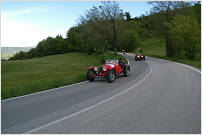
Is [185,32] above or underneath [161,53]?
above

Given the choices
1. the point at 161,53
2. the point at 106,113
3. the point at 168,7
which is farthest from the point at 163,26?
the point at 106,113

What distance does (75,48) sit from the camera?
282 ft

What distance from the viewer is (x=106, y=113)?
6.78 metres

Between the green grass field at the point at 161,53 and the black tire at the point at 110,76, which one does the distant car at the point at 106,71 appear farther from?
the green grass field at the point at 161,53

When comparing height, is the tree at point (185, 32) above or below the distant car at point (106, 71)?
above

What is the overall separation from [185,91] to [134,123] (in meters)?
5.12

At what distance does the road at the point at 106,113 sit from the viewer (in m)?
5.55

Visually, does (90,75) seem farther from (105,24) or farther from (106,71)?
(105,24)

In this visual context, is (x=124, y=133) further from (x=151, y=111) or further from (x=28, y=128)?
(x=28, y=128)

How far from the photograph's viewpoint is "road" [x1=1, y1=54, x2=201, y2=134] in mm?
5555

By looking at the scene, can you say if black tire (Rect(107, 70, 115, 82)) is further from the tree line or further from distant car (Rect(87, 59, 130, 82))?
the tree line

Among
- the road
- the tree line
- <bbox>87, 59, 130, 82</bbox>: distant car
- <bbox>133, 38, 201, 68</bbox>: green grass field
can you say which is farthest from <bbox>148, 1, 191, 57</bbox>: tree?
the road

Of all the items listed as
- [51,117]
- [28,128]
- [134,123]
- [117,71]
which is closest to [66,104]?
[51,117]

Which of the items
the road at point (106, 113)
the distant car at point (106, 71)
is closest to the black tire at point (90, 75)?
the distant car at point (106, 71)
